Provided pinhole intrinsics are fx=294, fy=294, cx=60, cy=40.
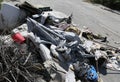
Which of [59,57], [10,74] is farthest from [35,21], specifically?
[10,74]

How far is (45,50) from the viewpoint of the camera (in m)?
8.65

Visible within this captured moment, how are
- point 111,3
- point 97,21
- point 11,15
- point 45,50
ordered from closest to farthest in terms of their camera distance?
1. point 45,50
2. point 11,15
3. point 97,21
4. point 111,3

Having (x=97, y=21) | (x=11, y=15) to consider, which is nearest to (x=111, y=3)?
(x=97, y=21)

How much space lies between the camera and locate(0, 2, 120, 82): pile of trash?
23.0 feet

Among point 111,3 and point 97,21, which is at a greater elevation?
point 97,21

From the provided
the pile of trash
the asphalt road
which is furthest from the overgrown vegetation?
the pile of trash

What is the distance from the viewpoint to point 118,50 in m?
11.1

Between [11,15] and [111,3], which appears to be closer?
[11,15]

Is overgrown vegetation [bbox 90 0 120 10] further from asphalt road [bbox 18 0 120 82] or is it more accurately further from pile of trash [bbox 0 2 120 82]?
pile of trash [bbox 0 2 120 82]

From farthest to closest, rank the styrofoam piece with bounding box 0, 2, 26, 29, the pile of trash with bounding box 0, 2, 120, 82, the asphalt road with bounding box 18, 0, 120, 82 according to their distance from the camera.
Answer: the asphalt road with bounding box 18, 0, 120, 82 → the styrofoam piece with bounding box 0, 2, 26, 29 → the pile of trash with bounding box 0, 2, 120, 82

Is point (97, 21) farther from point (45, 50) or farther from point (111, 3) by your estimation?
point (45, 50)

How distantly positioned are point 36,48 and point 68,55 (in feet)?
3.25

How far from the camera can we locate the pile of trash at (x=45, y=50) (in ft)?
23.0

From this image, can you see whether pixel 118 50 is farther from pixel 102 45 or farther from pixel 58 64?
pixel 58 64
